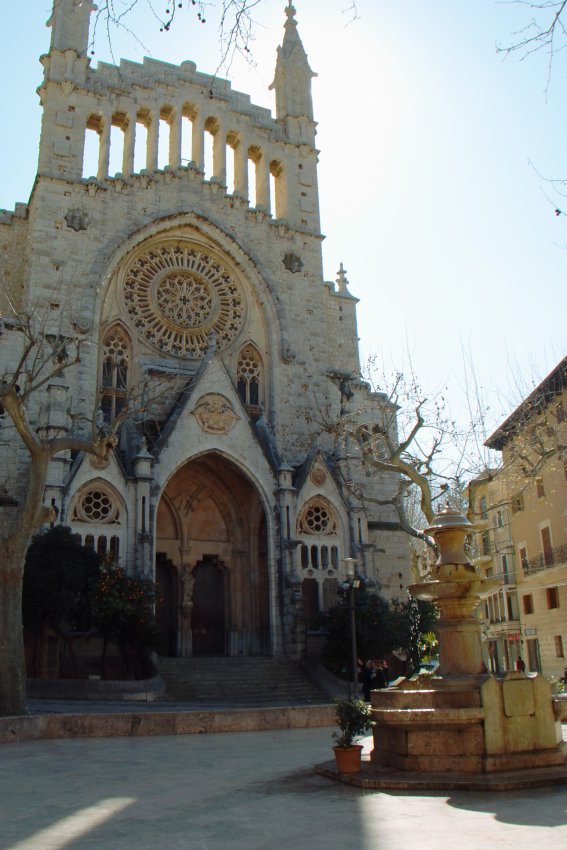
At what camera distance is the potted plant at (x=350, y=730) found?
8227mm

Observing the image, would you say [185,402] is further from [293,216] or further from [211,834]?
[211,834]

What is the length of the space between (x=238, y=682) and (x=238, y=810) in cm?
1606

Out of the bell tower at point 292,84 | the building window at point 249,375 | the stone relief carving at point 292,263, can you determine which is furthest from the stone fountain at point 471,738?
the bell tower at point 292,84

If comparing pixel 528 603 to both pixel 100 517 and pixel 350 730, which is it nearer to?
pixel 100 517

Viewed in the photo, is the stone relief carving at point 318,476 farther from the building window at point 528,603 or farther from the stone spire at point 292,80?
the stone spire at point 292,80

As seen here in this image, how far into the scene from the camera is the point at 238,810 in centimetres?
664

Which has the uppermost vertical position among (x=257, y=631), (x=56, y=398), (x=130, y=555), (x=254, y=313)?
(x=254, y=313)

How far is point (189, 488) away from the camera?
26969 mm

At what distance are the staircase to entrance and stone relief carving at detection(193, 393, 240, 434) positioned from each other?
721 centimetres

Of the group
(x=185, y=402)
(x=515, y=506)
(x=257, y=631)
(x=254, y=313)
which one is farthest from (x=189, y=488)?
(x=515, y=506)

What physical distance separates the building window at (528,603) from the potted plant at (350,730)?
94.4 feet

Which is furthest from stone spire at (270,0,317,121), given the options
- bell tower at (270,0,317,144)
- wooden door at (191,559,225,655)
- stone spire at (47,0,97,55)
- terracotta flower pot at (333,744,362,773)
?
terracotta flower pot at (333,744,362,773)

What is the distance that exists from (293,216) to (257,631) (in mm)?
16697

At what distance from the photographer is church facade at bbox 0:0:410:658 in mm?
24234
